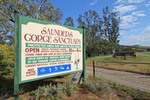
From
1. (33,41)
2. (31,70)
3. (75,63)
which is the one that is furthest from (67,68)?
(33,41)

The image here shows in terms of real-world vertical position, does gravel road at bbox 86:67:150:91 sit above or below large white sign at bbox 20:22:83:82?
below

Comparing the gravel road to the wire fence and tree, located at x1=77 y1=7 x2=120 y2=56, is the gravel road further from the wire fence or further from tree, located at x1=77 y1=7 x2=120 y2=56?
tree, located at x1=77 y1=7 x2=120 y2=56

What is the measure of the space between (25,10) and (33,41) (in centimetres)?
1032

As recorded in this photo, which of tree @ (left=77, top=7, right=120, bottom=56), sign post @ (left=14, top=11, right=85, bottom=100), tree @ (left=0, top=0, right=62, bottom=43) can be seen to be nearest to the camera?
sign post @ (left=14, top=11, right=85, bottom=100)

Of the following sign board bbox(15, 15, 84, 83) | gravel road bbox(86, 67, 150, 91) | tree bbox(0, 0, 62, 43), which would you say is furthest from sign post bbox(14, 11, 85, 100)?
tree bbox(0, 0, 62, 43)

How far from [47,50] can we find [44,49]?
0.12 metres

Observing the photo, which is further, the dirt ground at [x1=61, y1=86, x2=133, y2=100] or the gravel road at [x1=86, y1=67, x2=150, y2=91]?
the gravel road at [x1=86, y1=67, x2=150, y2=91]

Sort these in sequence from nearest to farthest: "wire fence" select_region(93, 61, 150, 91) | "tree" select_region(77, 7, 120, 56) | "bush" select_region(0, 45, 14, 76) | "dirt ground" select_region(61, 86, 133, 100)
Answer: "dirt ground" select_region(61, 86, 133, 100), "bush" select_region(0, 45, 14, 76), "wire fence" select_region(93, 61, 150, 91), "tree" select_region(77, 7, 120, 56)

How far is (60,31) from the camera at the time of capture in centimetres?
395

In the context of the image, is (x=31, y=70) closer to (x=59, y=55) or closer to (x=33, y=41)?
(x=33, y=41)

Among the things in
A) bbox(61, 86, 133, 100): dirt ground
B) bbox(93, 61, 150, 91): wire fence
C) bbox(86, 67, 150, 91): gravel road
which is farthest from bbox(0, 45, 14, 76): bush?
bbox(86, 67, 150, 91): gravel road

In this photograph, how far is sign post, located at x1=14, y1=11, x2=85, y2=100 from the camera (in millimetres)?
2871

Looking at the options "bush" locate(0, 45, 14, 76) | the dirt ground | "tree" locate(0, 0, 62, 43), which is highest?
"tree" locate(0, 0, 62, 43)

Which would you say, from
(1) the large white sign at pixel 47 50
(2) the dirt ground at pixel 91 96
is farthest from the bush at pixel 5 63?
(2) the dirt ground at pixel 91 96
